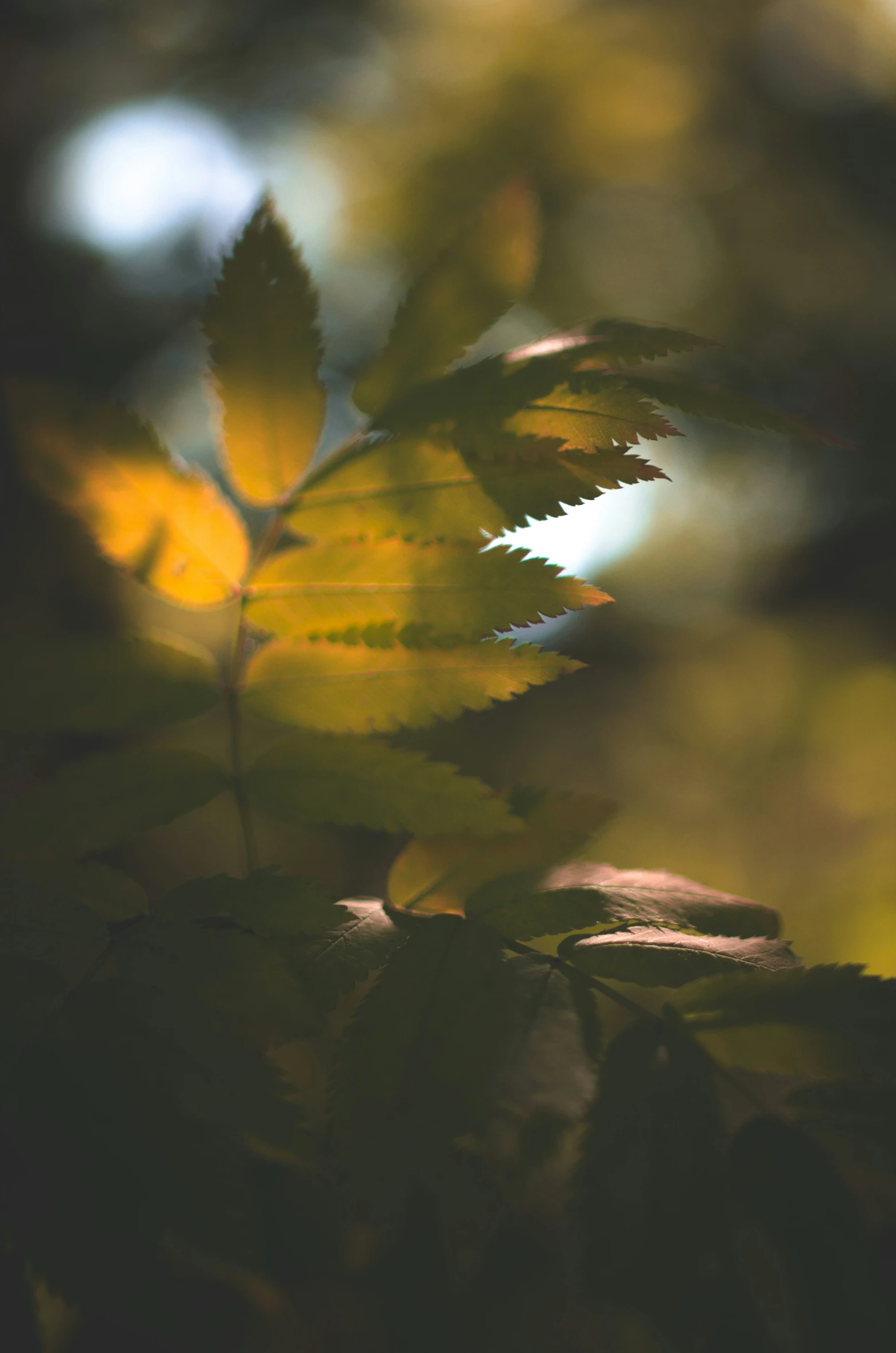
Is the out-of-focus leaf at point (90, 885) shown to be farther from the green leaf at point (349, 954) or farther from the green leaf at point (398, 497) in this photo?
the green leaf at point (398, 497)

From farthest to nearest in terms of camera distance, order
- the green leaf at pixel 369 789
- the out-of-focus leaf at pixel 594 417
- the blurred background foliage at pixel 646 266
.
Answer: the blurred background foliage at pixel 646 266 < the green leaf at pixel 369 789 < the out-of-focus leaf at pixel 594 417

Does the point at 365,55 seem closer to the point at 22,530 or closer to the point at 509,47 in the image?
the point at 509,47

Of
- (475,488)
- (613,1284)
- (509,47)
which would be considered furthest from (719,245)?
(613,1284)

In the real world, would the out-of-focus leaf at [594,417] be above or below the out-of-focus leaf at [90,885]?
above

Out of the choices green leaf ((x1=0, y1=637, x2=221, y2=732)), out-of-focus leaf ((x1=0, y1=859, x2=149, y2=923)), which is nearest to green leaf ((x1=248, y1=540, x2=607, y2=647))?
green leaf ((x1=0, y1=637, x2=221, y2=732))

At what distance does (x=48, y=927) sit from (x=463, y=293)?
2.91 feet

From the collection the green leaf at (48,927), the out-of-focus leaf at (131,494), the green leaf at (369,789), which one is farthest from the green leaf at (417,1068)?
the out-of-focus leaf at (131,494)

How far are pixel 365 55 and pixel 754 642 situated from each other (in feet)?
12.2

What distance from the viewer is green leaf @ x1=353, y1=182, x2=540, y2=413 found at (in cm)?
95

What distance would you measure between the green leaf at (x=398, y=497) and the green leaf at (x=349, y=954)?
46 cm

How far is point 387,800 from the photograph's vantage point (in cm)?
89

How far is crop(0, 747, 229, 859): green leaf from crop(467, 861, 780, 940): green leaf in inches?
16.3

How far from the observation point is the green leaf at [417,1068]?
575mm

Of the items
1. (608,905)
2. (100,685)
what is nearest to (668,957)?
(608,905)
